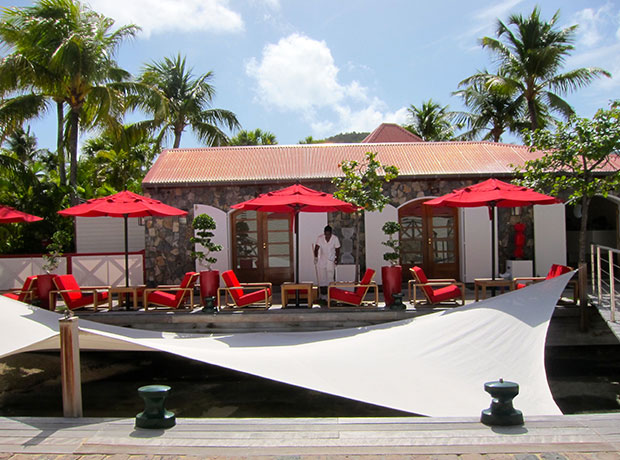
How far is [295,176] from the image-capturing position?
12.9 m

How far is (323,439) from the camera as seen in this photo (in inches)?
161

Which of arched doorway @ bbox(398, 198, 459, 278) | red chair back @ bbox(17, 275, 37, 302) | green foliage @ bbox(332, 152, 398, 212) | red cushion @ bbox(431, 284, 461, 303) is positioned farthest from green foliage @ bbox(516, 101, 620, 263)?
red chair back @ bbox(17, 275, 37, 302)

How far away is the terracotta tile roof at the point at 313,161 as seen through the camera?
12.8m

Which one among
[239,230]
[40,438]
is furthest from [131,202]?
[40,438]

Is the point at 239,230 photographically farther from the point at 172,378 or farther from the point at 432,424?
the point at 432,424

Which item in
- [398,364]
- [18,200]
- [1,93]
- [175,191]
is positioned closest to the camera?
[398,364]

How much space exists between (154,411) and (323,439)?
1.46m

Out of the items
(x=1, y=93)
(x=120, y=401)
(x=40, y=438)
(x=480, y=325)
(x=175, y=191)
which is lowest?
(x=120, y=401)

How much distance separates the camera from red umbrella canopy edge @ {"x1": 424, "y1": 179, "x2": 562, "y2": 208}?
9.13 m

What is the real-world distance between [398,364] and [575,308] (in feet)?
15.8

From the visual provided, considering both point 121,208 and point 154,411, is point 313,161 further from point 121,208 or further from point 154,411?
point 154,411

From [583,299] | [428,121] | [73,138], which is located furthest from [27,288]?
[428,121]

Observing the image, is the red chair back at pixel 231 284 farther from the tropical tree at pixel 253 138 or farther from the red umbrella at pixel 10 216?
the tropical tree at pixel 253 138

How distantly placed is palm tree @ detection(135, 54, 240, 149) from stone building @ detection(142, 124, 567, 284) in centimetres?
1315
